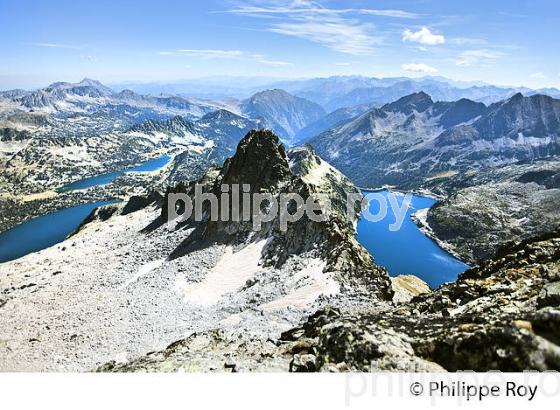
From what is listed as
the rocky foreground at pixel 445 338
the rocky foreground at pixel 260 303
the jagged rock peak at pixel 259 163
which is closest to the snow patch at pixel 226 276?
the rocky foreground at pixel 260 303

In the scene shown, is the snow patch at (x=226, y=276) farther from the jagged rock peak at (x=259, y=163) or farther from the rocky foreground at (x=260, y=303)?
the jagged rock peak at (x=259, y=163)

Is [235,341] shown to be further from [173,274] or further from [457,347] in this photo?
[173,274]

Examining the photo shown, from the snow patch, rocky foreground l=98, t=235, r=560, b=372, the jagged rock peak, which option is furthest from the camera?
the jagged rock peak

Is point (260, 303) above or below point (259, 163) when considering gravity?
below

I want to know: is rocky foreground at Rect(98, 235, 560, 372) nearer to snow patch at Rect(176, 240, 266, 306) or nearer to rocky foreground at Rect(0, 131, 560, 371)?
rocky foreground at Rect(0, 131, 560, 371)

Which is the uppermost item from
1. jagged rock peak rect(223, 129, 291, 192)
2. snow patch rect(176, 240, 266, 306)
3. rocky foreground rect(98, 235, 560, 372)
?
jagged rock peak rect(223, 129, 291, 192)

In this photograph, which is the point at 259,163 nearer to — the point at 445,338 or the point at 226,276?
the point at 226,276

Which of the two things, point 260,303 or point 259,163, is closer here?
point 260,303

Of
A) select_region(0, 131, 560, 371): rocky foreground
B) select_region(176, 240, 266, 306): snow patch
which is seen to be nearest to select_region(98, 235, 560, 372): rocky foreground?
select_region(0, 131, 560, 371): rocky foreground

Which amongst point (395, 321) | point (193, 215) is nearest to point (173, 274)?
point (193, 215)

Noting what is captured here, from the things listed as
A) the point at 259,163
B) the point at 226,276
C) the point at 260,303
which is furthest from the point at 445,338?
the point at 259,163
